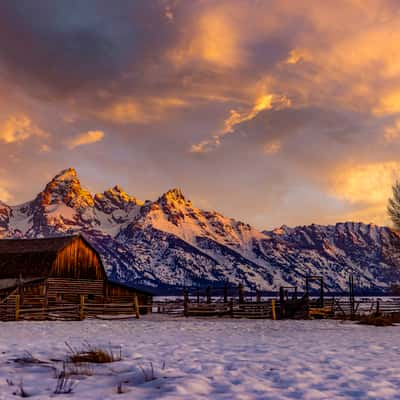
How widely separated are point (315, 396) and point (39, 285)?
1555 inches

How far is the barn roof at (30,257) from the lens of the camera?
45.5 m

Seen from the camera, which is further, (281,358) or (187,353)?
(187,353)

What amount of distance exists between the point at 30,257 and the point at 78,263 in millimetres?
4335

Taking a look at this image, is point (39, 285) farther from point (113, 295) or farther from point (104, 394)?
point (104, 394)

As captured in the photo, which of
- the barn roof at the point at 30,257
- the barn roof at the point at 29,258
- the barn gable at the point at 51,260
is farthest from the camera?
the barn gable at the point at 51,260

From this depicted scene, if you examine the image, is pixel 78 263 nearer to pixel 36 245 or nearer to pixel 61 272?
pixel 61 272

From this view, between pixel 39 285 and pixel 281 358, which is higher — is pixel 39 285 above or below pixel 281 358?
above

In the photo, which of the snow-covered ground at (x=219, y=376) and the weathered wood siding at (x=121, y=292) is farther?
the weathered wood siding at (x=121, y=292)

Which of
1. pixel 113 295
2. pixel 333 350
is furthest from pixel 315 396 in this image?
pixel 113 295

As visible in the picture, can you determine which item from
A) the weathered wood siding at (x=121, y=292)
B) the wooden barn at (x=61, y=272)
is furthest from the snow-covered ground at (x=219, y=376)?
the weathered wood siding at (x=121, y=292)

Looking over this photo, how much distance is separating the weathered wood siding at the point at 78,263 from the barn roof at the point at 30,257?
21.0 inches

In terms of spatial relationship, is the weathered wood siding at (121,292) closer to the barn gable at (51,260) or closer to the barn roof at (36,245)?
the barn gable at (51,260)

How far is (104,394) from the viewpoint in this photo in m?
6.75

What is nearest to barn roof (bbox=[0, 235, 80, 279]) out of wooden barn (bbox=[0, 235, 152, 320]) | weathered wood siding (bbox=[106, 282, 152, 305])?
wooden barn (bbox=[0, 235, 152, 320])
